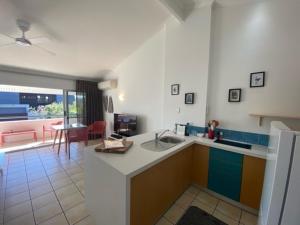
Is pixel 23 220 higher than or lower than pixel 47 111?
lower

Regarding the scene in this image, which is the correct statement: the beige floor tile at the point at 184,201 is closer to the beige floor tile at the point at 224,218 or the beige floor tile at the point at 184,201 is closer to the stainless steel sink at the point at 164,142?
the beige floor tile at the point at 224,218

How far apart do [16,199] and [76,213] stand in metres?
0.99

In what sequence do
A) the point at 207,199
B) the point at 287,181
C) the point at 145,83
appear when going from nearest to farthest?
the point at 287,181, the point at 207,199, the point at 145,83

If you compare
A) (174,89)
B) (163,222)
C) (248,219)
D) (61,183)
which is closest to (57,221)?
(61,183)

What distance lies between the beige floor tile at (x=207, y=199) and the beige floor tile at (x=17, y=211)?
2.31 m

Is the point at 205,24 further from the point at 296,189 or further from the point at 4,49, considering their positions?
the point at 4,49

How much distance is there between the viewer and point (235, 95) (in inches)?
87.6

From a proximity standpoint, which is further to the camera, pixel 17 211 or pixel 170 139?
pixel 170 139

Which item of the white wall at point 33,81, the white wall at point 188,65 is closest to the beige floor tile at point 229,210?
the white wall at point 188,65

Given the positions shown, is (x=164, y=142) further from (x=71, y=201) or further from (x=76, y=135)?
(x=76, y=135)

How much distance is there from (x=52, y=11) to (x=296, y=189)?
327 cm

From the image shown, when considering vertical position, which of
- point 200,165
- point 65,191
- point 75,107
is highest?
point 75,107

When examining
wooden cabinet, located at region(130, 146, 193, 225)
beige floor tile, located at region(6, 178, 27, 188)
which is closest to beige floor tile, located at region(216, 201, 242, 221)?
wooden cabinet, located at region(130, 146, 193, 225)

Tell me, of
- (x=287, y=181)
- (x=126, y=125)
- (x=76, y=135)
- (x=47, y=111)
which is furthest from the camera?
(x=47, y=111)
